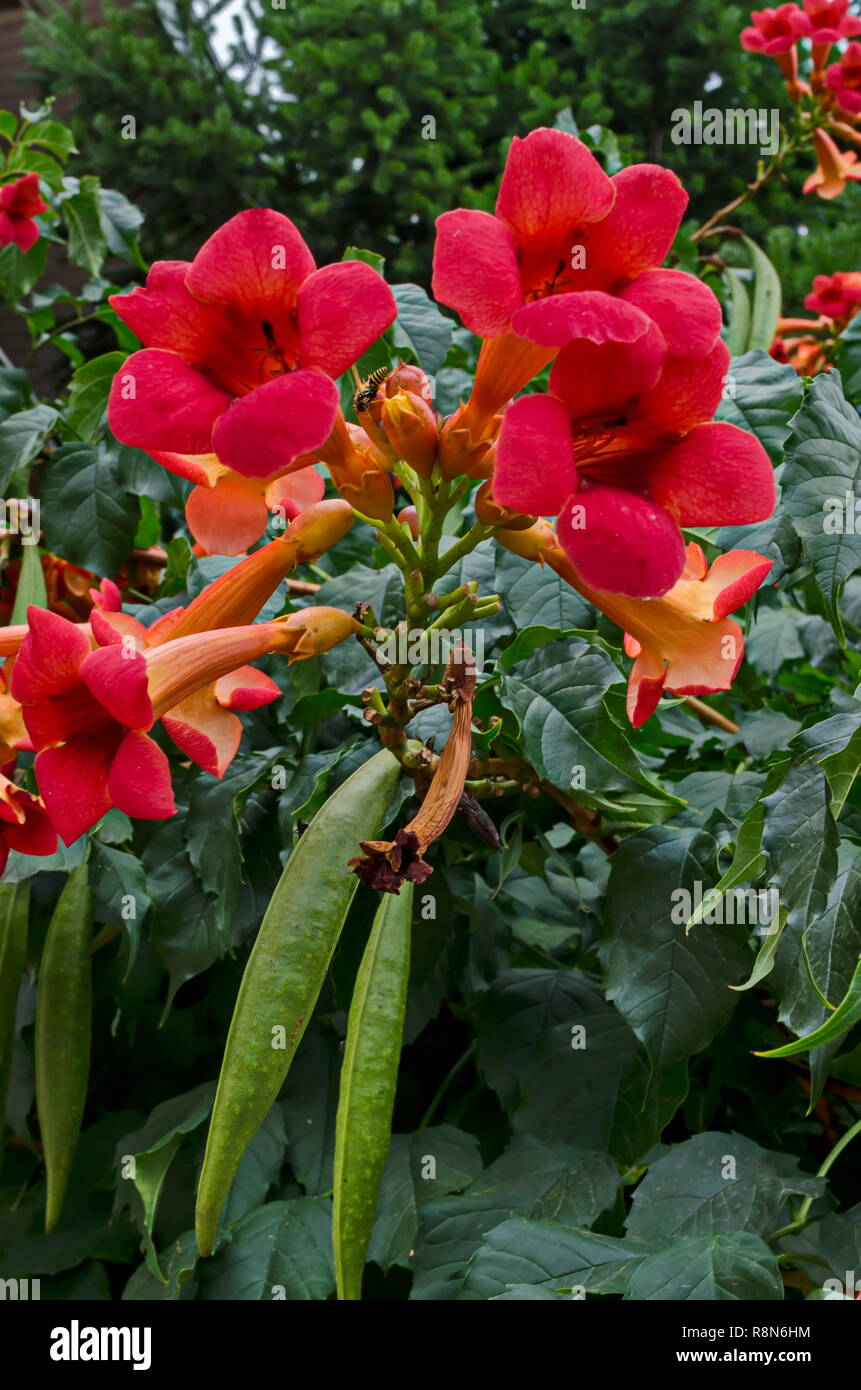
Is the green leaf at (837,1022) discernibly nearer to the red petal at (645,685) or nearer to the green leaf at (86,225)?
the red petal at (645,685)

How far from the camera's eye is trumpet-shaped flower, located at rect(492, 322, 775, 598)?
679 millimetres

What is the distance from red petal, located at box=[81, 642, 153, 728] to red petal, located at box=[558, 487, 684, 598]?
0.29 metres

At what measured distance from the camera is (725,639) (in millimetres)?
831

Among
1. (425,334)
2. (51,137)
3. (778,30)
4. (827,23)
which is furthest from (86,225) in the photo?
(778,30)

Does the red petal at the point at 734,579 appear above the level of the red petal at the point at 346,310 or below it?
below

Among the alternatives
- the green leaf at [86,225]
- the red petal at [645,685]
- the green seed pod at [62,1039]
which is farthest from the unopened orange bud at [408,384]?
the green leaf at [86,225]

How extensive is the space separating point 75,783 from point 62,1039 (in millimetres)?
500

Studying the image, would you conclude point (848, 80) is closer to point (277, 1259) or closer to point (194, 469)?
point (194, 469)

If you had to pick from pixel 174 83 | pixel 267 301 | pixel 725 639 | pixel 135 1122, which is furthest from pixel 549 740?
pixel 174 83

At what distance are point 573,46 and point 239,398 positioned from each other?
6.72 meters

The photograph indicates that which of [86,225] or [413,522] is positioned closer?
[413,522]

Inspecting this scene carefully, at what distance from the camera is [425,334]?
51.1 inches

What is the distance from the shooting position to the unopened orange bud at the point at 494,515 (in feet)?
2.60

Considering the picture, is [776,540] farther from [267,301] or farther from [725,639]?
[267,301]
